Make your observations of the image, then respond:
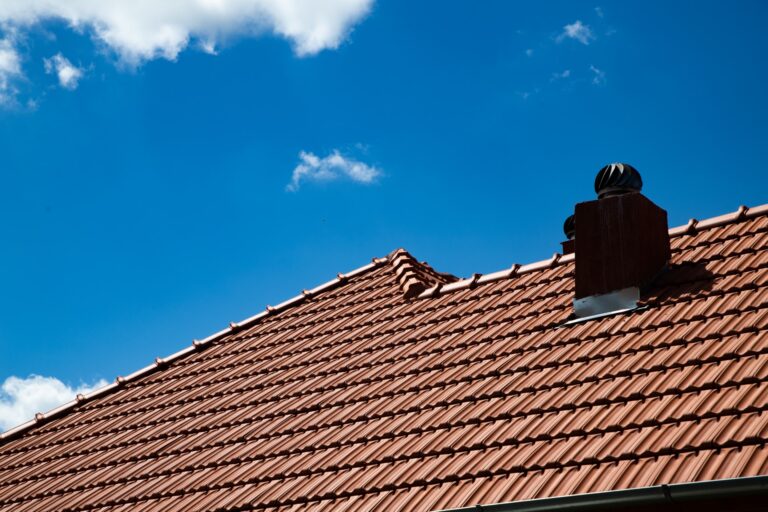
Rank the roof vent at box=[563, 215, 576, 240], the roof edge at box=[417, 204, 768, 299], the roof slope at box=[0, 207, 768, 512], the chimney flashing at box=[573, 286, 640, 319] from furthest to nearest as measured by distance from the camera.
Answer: the roof vent at box=[563, 215, 576, 240] < the roof edge at box=[417, 204, 768, 299] < the chimney flashing at box=[573, 286, 640, 319] < the roof slope at box=[0, 207, 768, 512]

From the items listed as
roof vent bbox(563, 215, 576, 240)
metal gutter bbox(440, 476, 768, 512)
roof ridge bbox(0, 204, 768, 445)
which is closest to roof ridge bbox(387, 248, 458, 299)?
roof ridge bbox(0, 204, 768, 445)

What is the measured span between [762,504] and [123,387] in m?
8.64

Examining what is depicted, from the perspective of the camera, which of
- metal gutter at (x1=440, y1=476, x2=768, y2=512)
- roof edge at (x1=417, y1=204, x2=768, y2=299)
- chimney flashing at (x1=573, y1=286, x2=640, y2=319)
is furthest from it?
roof edge at (x1=417, y1=204, x2=768, y2=299)

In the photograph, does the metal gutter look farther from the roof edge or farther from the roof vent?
the roof vent

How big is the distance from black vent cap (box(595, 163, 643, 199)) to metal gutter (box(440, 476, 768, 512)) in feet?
14.3

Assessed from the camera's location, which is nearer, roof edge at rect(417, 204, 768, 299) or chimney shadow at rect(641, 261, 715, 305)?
chimney shadow at rect(641, 261, 715, 305)

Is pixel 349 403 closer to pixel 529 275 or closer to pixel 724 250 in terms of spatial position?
pixel 529 275

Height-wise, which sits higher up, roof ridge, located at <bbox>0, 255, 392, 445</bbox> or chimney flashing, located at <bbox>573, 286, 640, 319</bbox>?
roof ridge, located at <bbox>0, 255, 392, 445</bbox>

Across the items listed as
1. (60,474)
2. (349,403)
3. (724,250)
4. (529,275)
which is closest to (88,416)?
(60,474)

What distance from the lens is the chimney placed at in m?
8.78

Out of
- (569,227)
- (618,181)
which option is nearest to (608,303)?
(618,181)

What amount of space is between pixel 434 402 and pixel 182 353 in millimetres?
5013

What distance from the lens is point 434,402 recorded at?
8.31 meters

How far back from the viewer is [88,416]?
11.8m
